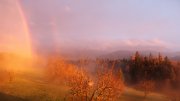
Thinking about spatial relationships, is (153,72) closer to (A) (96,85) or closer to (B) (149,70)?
(B) (149,70)

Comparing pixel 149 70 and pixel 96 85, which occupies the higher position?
pixel 149 70

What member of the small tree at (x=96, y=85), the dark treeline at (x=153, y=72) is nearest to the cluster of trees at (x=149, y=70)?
the dark treeline at (x=153, y=72)

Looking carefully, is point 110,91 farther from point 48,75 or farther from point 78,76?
point 48,75

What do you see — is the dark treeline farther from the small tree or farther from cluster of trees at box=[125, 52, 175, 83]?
the small tree

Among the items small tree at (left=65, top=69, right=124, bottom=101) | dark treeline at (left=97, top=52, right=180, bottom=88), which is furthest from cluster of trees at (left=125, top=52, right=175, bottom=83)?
small tree at (left=65, top=69, right=124, bottom=101)

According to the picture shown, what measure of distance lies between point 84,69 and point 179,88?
14016 centimetres

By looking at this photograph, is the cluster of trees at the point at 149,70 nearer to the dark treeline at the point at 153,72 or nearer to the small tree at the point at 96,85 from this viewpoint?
the dark treeline at the point at 153,72

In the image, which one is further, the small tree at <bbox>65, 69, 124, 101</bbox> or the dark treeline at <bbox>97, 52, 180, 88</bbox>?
the dark treeline at <bbox>97, 52, 180, 88</bbox>

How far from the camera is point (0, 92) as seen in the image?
88812mm

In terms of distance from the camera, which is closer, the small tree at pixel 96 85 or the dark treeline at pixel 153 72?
the small tree at pixel 96 85

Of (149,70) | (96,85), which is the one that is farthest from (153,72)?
(96,85)

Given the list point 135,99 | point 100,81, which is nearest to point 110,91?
point 100,81

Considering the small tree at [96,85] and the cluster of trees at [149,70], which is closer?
the small tree at [96,85]

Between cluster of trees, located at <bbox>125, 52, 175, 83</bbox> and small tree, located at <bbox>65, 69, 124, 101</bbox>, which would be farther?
cluster of trees, located at <bbox>125, 52, 175, 83</bbox>
